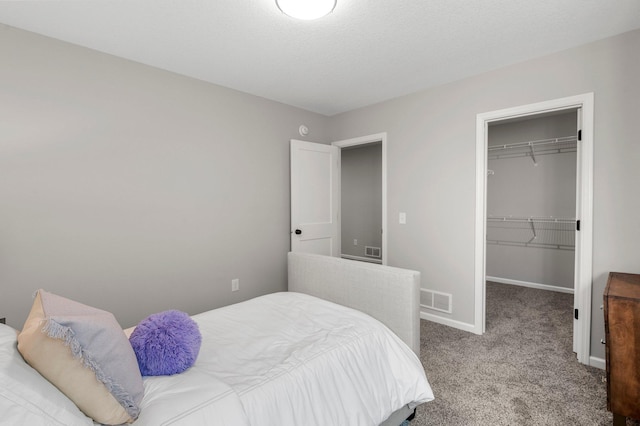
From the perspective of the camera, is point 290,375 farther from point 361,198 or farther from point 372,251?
point 361,198

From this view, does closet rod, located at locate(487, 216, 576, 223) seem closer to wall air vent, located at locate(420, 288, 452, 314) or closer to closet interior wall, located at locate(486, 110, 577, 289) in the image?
closet interior wall, located at locate(486, 110, 577, 289)

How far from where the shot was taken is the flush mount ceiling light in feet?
6.07

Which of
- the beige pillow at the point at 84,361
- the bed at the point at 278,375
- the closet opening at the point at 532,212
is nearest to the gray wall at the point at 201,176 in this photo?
the bed at the point at 278,375

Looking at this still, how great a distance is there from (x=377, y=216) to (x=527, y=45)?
12.5ft

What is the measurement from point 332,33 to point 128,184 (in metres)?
2.06

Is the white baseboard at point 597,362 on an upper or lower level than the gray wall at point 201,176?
lower

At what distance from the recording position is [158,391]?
115 cm

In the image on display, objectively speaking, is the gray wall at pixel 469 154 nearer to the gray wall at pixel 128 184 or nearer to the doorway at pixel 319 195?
the doorway at pixel 319 195

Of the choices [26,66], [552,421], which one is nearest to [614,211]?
[552,421]

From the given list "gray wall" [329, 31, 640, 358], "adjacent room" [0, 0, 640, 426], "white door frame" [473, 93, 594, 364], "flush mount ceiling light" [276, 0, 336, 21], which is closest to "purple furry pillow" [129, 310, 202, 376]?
"adjacent room" [0, 0, 640, 426]

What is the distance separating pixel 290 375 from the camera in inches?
51.4

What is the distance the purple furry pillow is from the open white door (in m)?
2.55

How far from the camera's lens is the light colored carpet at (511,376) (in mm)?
1915

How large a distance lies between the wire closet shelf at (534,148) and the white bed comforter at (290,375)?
419 cm
